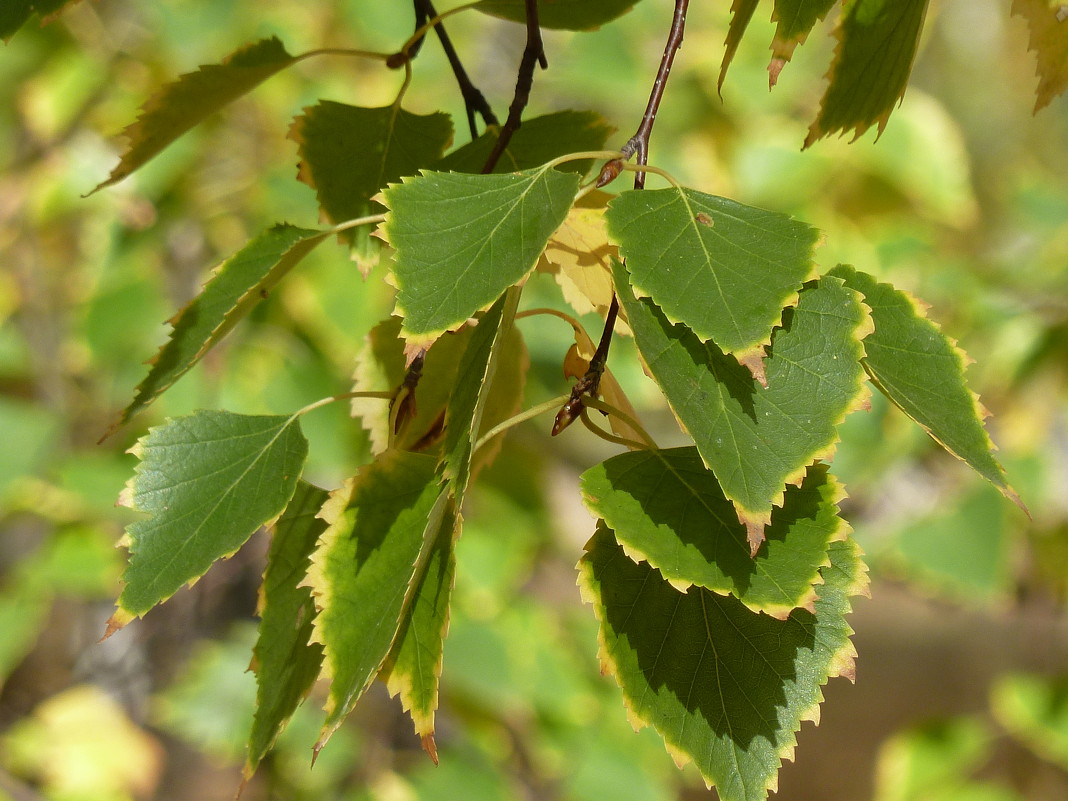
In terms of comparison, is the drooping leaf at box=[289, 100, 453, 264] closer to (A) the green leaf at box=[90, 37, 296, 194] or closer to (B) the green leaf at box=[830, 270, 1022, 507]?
(A) the green leaf at box=[90, 37, 296, 194]

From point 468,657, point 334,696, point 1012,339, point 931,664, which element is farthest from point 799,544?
point 931,664

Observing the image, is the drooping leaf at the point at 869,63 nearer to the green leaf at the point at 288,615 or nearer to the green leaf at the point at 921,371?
the green leaf at the point at 921,371

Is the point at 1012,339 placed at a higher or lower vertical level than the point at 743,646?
lower

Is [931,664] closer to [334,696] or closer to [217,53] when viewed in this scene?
[217,53]

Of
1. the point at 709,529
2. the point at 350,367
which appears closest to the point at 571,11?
the point at 709,529

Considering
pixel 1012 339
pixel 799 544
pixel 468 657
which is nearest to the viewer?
pixel 799 544

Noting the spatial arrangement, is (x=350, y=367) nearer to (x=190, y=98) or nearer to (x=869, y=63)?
(x=190, y=98)

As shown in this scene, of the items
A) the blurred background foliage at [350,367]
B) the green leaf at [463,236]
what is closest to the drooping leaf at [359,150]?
the green leaf at [463,236]
